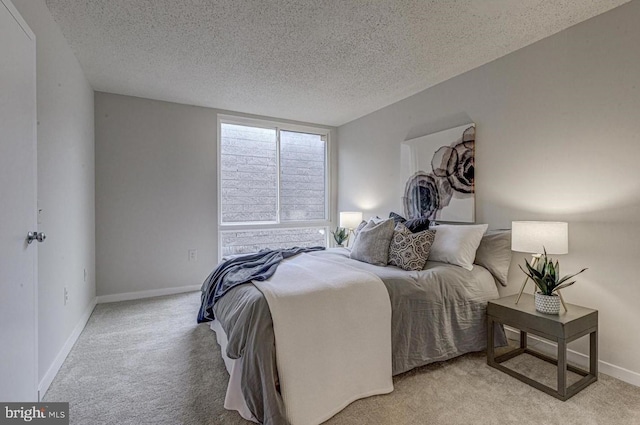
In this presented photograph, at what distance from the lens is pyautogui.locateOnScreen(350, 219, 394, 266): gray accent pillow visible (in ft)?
8.66

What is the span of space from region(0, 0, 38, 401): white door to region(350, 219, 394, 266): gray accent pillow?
222cm

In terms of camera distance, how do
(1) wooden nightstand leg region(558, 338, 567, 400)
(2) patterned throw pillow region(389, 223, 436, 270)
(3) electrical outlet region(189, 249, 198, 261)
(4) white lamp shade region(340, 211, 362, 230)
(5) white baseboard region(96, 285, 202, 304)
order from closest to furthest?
1. (1) wooden nightstand leg region(558, 338, 567, 400)
2. (2) patterned throw pillow region(389, 223, 436, 270)
3. (5) white baseboard region(96, 285, 202, 304)
4. (3) electrical outlet region(189, 249, 198, 261)
5. (4) white lamp shade region(340, 211, 362, 230)

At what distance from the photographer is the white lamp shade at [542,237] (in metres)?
2.09

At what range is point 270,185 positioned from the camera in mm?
4707

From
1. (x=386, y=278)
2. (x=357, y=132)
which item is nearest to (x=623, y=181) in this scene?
(x=386, y=278)

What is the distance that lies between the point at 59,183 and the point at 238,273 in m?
1.52

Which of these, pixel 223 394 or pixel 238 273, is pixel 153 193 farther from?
pixel 223 394

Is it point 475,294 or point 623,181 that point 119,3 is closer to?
point 475,294

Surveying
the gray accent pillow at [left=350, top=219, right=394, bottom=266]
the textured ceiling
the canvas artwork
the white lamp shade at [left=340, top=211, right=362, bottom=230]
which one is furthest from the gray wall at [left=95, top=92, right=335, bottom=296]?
the canvas artwork

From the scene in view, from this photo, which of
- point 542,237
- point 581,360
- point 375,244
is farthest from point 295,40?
point 581,360

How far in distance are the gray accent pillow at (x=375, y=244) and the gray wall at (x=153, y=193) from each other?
92.3 inches

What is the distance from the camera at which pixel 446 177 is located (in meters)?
3.23

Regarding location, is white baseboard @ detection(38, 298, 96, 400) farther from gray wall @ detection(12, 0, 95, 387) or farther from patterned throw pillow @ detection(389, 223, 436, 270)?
patterned throw pillow @ detection(389, 223, 436, 270)

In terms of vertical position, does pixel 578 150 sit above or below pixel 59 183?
above
